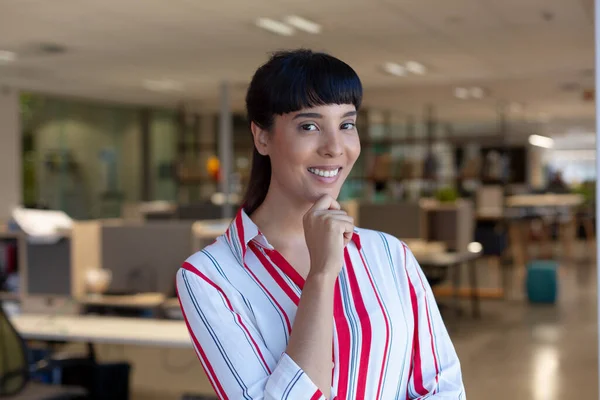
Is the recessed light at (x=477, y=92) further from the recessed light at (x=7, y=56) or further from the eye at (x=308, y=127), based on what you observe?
the eye at (x=308, y=127)

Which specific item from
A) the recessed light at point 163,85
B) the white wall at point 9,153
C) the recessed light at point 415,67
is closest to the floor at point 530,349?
the recessed light at point 415,67

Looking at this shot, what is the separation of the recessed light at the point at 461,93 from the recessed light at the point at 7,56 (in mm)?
6910

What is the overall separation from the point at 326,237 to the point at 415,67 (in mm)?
9747

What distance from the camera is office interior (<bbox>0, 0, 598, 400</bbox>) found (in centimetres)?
570

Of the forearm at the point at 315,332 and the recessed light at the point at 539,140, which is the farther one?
the recessed light at the point at 539,140

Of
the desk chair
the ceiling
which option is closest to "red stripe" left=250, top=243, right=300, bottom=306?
the desk chair

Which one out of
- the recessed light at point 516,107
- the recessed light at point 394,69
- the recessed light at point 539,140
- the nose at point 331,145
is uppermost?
the recessed light at point 516,107

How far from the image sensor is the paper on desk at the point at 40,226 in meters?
5.90

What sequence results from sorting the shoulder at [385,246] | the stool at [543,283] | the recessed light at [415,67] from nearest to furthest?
the shoulder at [385,246], the stool at [543,283], the recessed light at [415,67]

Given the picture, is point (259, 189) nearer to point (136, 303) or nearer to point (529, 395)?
point (136, 303)

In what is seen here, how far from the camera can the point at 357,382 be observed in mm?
1192

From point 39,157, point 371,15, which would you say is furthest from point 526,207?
point 371,15

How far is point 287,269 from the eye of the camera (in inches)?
48.2

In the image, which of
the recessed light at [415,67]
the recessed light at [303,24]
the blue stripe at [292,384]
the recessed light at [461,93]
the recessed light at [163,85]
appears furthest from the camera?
the recessed light at [461,93]
